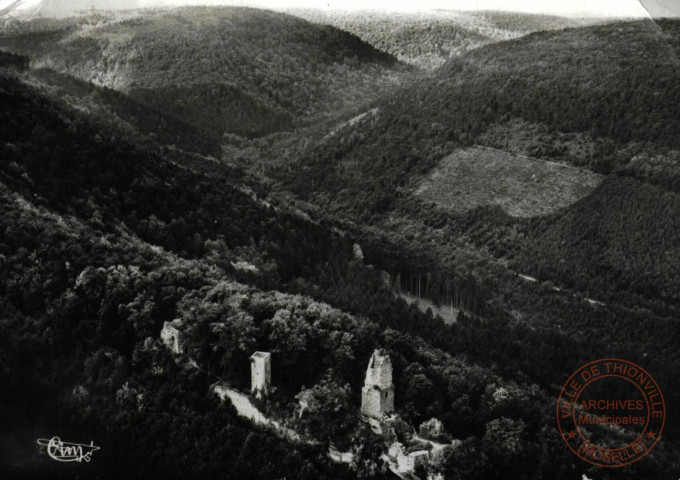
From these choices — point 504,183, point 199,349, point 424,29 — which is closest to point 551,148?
point 504,183

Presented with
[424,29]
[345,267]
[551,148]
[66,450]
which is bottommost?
[345,267]

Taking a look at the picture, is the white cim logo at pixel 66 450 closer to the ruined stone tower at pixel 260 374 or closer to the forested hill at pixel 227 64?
the ruined stone tower at pixel 260 374

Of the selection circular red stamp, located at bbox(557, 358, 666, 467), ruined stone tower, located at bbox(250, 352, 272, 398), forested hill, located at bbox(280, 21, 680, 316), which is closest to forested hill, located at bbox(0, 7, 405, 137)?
forested hill, located at bbox(280, 21, 680, 316)

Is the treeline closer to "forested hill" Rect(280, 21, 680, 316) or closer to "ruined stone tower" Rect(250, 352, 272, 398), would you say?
"forested hill" Rect(280, 21, 680, 316)

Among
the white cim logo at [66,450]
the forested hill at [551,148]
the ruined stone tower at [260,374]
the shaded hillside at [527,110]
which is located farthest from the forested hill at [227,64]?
the white cim logo at [66,450]

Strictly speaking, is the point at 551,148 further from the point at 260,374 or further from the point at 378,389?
the point at 260,374

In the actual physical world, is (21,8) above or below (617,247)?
above
